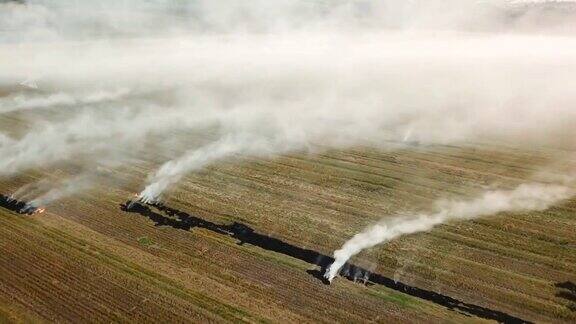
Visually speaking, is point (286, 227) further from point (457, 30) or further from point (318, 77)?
point (457, 30)

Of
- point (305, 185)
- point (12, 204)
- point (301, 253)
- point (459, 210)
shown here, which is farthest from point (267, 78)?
point (301, 253)

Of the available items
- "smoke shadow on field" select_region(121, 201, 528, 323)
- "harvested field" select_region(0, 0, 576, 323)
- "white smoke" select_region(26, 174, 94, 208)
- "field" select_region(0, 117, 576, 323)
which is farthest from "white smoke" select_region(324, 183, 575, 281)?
"white smoke" select_region(26, 174, 94, 208)

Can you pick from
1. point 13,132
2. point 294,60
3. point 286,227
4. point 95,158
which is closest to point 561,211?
point 286,227

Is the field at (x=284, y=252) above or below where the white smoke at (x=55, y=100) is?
below

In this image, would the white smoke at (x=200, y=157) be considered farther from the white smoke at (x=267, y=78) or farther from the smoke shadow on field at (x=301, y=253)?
the smoke shadow on field at (x=301, y=253)

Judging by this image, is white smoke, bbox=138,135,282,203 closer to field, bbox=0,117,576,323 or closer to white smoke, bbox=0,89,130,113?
field, bbox=0,117,576,323

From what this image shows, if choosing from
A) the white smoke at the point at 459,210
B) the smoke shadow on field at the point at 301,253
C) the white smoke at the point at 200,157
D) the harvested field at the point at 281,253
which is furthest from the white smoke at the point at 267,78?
the white smoke at the point at 459,210
